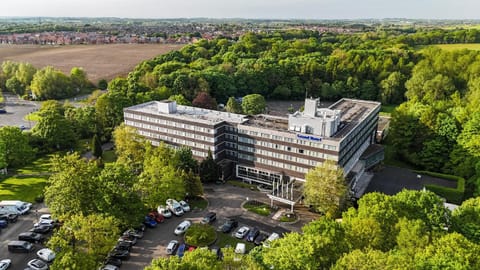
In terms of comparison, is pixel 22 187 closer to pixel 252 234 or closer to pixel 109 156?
pixel 109 156

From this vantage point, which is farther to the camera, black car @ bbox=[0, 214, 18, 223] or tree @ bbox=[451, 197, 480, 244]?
black car @ bbox=[0, 214, 18, 223]

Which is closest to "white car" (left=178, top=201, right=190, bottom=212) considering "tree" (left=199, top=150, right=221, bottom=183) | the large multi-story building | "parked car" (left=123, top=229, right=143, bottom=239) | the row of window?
"tree" (left=199, top=150, right=221, bottom=183)

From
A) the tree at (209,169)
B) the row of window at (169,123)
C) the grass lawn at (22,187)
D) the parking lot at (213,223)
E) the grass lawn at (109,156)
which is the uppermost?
the row of window at (169,123)

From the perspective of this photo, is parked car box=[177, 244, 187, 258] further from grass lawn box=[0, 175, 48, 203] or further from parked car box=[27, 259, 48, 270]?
grass lawn box=[0, 175, 48, 203]

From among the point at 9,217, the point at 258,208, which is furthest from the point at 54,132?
the point at 258,208

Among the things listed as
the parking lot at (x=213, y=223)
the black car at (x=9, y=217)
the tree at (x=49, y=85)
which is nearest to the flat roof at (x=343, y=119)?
the parking lot at (x=213, y=223)

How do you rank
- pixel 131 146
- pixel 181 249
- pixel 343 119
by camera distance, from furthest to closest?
pixel 343 119 < pixel 131 146 < pixel 181 249

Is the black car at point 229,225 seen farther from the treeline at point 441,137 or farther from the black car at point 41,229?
A: the treeline at point 441,137
